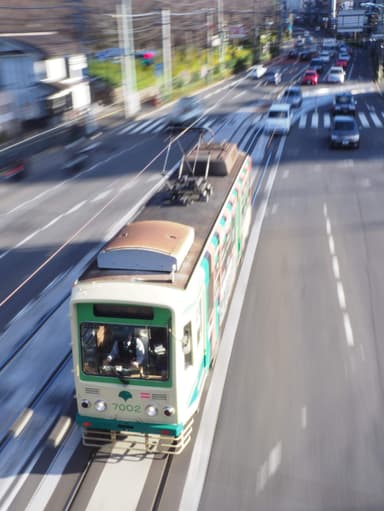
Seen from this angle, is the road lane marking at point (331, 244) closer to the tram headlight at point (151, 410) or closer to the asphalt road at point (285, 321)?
the asphalt road at point (285, 321)

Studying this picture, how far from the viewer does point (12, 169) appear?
27859 millimetres

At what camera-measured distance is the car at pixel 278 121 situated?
116 feet

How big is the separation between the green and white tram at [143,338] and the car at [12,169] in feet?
64.9

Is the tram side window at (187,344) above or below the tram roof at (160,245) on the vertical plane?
below

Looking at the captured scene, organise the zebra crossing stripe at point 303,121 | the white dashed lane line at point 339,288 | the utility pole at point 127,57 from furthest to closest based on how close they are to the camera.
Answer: the utility pole at point 127,57 → the zebra crossing stripe at point 303,121 → the white dashed lane line at point 339,288

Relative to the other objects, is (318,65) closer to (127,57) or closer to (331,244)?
(127,57)

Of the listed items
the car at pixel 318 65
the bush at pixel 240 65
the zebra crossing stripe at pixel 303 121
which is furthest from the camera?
the bush at pixel 240 65

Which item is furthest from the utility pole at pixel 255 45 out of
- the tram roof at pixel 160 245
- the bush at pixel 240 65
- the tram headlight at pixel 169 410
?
the tram headlight at pixel 169 410

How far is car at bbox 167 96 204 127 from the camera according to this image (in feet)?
131

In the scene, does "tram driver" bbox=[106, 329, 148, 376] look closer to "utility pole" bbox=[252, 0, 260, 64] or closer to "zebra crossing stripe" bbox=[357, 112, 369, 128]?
"zebra crossing stripe" bbox=[357, 112, 369, 128]

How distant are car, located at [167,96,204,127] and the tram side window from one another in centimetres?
3263

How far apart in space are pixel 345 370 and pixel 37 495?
6395 millimetres

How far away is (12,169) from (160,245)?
2162 centimetres

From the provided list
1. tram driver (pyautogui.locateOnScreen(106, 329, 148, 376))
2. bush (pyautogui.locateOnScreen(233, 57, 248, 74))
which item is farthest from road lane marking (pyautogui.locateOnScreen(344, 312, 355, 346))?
bush (pyautogui.locateOnScreen(233, 57, 248, 74))
